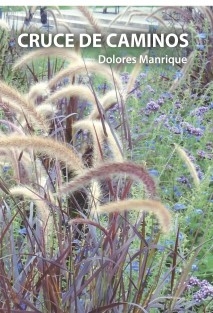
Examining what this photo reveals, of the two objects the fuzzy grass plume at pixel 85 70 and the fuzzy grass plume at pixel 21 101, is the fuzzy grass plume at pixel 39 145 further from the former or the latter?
the fuzzy grass plume at pixel 85 70

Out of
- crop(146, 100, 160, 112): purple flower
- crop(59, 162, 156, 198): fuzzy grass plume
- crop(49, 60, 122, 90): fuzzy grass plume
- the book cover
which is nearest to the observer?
crop(59, 162, 156, 198): fuzzy grass plume

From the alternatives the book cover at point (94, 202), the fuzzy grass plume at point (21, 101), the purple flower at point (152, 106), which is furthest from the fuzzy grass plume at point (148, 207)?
the purple flower at point (152, 106)

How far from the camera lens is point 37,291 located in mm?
1209

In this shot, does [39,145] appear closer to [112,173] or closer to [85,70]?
[112,173]

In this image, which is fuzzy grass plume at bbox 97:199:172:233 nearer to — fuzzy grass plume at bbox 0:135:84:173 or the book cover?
the book cover

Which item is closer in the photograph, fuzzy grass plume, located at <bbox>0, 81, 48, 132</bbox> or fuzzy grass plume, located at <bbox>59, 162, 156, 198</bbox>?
fuzzy grass plume, located at <bbox>59, 162, 156, 198</bbox>

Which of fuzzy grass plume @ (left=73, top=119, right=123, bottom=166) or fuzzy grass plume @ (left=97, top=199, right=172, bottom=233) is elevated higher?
fuzzy grass plume @ (left=73, top=119, right=123, bottom=166)

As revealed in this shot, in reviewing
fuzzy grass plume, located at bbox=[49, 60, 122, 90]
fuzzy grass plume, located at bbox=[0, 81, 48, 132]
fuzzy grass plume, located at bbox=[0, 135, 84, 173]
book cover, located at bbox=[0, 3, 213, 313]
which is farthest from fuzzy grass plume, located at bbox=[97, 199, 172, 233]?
fuzzy grass plume, located at bbox=[49, 60, 122, 90]

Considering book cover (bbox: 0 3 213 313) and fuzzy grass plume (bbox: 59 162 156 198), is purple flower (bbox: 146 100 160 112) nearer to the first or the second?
book cover (bbox: 0 3 213 313)

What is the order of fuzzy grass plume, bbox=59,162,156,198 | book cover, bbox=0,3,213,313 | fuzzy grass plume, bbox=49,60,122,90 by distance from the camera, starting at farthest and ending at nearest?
fuzzy grass plume, bbox=49,60,122,90
book cover, bbox=0,3,213,313
fuzzy grass plume, bbox=59,162,156,198

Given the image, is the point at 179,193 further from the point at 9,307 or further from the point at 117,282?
the point at 9,307

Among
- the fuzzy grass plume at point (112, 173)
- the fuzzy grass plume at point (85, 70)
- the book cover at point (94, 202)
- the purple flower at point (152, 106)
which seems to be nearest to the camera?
the fuzzy grass plume at point (112, 173)

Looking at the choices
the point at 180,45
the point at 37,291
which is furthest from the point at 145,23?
the point at 37,291

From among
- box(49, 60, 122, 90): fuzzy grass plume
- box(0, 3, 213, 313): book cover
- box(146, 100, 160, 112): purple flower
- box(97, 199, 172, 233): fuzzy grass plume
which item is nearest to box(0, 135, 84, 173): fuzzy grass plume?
box(0, 3, 213, 313): book cover
